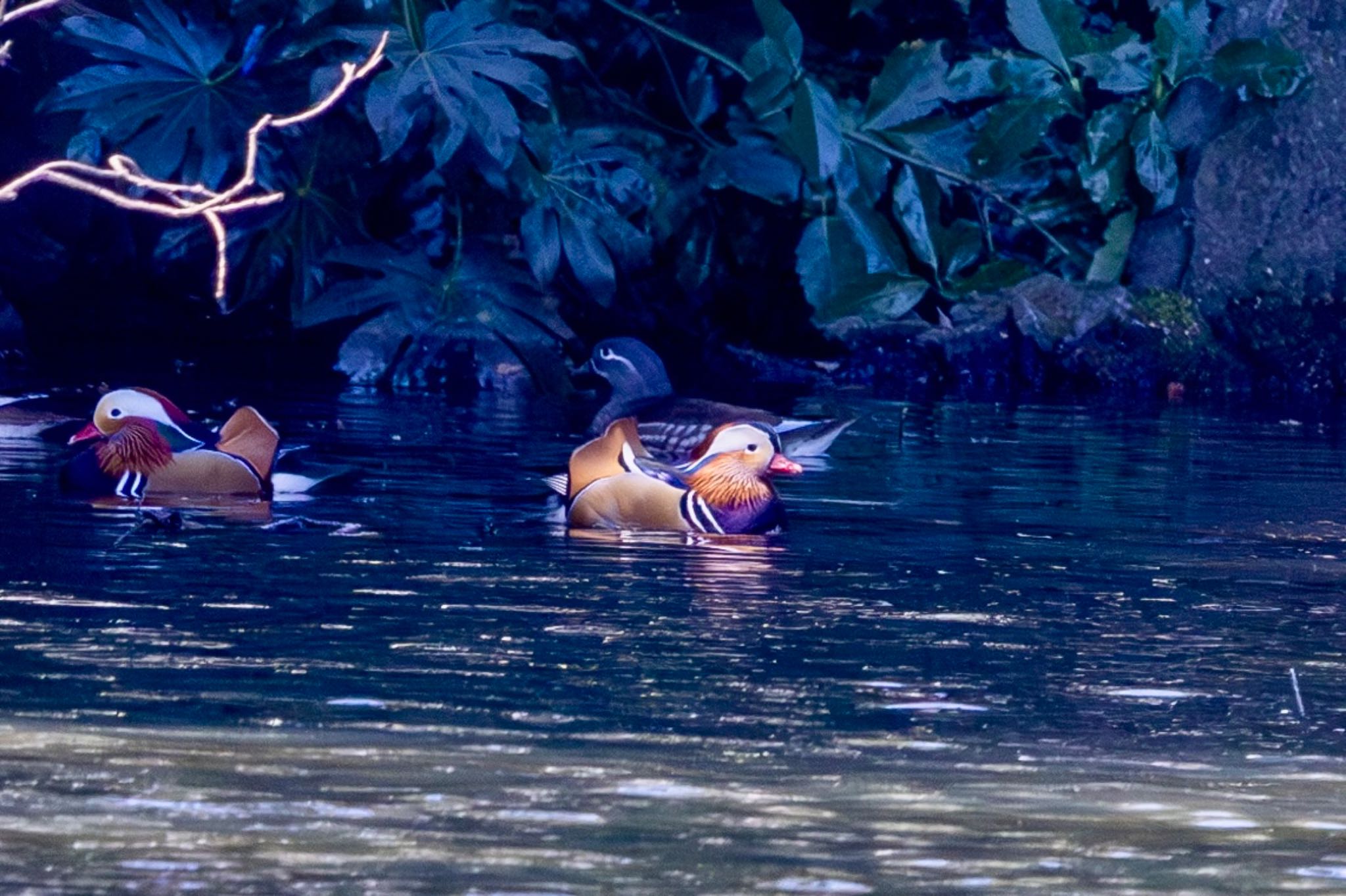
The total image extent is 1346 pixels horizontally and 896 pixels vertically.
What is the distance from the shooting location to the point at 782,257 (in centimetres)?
1459

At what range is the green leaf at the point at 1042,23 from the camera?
14258 mm

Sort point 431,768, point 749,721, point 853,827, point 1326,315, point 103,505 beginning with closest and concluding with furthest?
point 853,827, point 431,768, point 749,721, point 103,505, point 1326,315

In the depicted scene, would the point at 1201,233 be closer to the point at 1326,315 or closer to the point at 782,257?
the point at 1326,315

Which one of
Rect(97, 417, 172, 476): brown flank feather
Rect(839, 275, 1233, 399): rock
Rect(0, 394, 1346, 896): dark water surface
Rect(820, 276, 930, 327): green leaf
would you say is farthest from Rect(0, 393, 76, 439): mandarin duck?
Rect(839, 275, 1233, 399): rock

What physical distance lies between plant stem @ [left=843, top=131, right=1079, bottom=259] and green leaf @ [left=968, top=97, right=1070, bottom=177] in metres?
0.12

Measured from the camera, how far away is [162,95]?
11.7m

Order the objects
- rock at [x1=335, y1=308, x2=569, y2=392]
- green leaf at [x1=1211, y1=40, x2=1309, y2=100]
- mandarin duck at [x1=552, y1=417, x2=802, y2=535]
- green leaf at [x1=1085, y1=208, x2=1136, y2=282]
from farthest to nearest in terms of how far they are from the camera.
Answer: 1. green leaf at [x1=1085, y1=208, x2=1136, y2=282]
2. green leaf at [x1=1211, y1=40, x2=1309, y2=100]
3. rock at [x1=335, y1=308, x2=569, y2=392]
4. mandarin duck at [x1=552, y1=417, x2=802, y2=535]

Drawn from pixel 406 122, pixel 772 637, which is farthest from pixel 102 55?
pixel 772 637

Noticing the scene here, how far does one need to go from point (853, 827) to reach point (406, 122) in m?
7.56

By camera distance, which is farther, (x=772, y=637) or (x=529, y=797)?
(x=772, y=637)

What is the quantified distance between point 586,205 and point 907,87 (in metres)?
1.89

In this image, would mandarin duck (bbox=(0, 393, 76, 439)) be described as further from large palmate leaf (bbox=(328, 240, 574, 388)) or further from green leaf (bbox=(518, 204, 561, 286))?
green leaf (bbox=(518, 204, 561, 286))

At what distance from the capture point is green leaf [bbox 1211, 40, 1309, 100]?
1486 cm

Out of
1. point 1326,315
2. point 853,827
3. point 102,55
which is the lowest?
point 853,827
